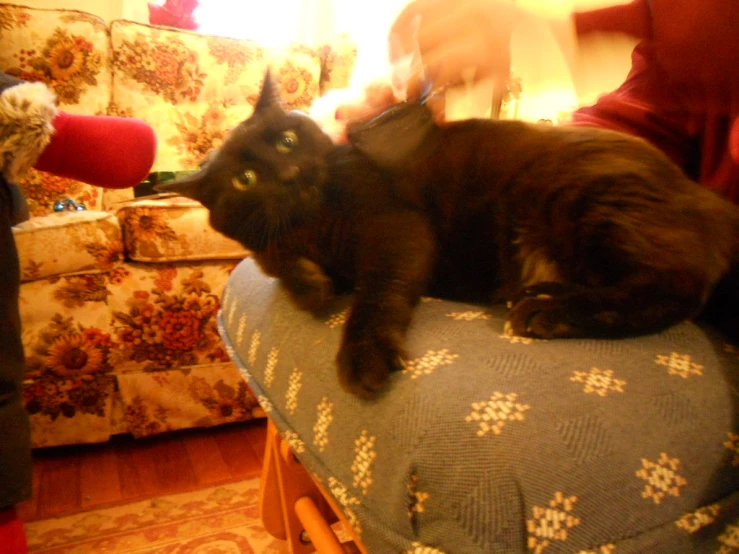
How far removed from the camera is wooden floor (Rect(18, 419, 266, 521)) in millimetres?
1312

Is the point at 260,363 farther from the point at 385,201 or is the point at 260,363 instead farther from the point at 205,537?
the point at 205,537

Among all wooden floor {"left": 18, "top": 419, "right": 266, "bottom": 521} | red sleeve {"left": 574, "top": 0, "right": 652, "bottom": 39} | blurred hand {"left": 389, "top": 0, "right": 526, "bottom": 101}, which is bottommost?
wooden floor {"left": 18, "top": 419, "right": 266, "bottom": 521}

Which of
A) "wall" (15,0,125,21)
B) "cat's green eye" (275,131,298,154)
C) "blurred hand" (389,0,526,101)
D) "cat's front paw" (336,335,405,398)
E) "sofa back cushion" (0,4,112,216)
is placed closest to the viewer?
"cat's front paw" (336,335,405,398)

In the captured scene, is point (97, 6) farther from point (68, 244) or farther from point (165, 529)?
point (165, 529)

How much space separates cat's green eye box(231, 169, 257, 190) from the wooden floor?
94 centimetres

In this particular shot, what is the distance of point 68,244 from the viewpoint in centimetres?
137

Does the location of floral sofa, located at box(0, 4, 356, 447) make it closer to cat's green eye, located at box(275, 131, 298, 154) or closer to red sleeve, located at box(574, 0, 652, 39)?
cat's green eye, located at box(275, 131, 298, 154)

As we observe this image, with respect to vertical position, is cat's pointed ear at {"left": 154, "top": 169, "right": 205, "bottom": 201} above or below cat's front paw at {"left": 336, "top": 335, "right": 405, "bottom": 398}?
above

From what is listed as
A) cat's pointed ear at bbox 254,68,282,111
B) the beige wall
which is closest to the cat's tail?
cat's pointed ear at bbox 254,68,282,111

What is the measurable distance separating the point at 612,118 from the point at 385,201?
43cm

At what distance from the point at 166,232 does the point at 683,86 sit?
126 cm

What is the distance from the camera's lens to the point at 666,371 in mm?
459

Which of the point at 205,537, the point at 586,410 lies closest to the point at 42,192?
the point at 205,537

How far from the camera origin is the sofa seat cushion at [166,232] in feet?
4.81
